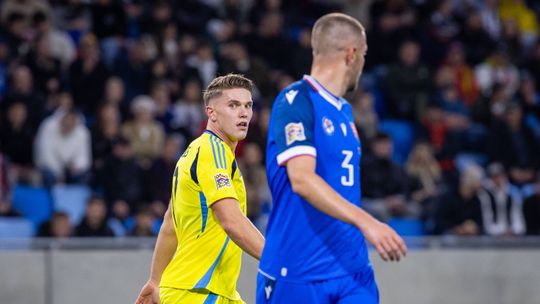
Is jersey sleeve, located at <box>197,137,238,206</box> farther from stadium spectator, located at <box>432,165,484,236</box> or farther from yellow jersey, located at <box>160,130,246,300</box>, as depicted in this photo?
stadium spectator, located at <box>432,165,484,236</box>

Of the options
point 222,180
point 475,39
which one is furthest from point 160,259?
point 475,39

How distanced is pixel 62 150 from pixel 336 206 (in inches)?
340

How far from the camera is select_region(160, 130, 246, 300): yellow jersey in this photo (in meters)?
6.14

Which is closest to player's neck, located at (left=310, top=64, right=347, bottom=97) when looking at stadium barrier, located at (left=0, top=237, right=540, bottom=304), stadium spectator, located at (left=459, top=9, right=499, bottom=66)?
stadium barrier, located at (left=0, top=237, right=540, bottom=304)

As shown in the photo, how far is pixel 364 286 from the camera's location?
17.8 ft

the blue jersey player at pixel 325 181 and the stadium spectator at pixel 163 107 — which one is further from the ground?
the stadium spectator at pixel 163 107

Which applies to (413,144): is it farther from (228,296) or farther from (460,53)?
(228,296)

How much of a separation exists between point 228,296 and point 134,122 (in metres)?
7.71

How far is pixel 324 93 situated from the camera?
5508 mm

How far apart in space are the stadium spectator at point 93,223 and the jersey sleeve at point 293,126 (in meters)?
6.85

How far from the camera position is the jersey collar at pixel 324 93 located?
18.0 ft

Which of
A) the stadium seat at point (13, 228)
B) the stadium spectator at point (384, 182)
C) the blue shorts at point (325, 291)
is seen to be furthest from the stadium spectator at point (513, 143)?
the blue shorts at point (325, 291)

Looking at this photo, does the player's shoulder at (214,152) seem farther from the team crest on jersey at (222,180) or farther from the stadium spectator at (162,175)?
the stadium spectator at (162,175)

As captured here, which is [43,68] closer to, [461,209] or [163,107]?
[163,107]
